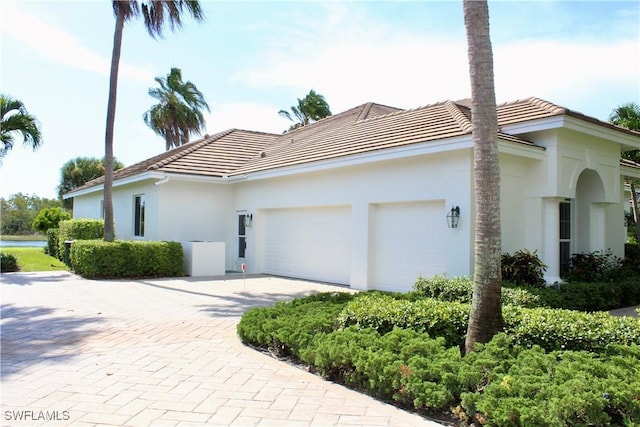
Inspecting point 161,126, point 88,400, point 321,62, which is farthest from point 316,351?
point 161,126

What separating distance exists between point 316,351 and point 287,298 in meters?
5.68

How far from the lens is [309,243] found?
1458 cm

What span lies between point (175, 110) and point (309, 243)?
2354cm

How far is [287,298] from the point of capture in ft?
35.9

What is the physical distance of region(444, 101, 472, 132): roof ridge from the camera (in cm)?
1031

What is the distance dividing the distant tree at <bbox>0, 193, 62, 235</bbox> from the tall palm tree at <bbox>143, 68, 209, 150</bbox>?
21.7 m

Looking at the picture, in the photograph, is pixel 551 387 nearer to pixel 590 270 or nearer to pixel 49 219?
pixel 590 270

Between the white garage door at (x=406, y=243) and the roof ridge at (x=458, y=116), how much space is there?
1.84 metres

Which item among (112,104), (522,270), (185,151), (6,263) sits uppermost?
(112,104)

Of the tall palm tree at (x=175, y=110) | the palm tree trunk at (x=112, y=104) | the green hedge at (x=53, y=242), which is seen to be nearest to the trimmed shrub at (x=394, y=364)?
the palm tree trunk at (x=112, y=104)

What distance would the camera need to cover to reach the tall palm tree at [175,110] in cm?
3397

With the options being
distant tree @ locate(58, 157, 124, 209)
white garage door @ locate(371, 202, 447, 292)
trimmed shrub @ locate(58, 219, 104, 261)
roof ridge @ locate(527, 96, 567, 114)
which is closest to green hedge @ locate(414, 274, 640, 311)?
white garage door @ locate(371, 202, 447, 292)

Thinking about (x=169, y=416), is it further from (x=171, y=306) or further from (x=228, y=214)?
(x=228, y=214)

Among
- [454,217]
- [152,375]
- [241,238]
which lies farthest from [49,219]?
[152,375]
